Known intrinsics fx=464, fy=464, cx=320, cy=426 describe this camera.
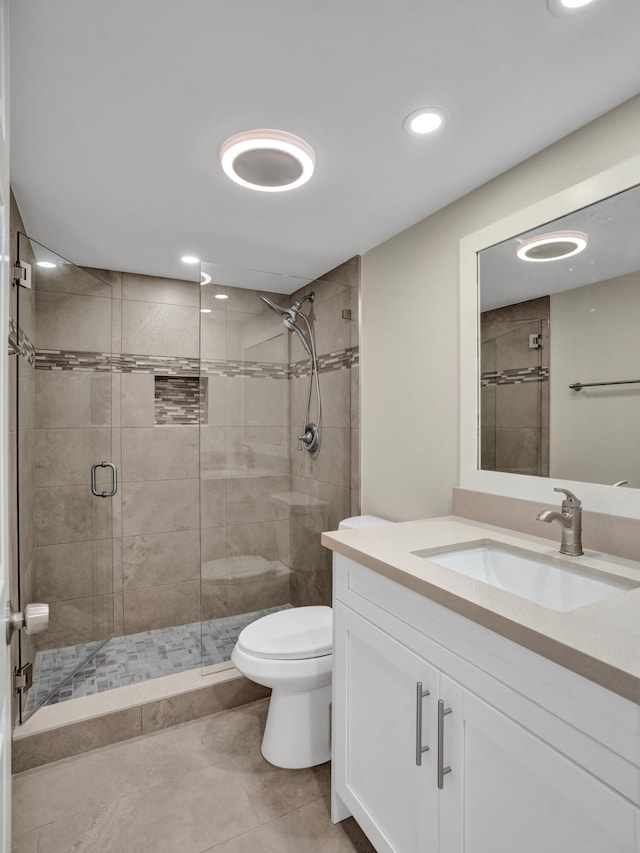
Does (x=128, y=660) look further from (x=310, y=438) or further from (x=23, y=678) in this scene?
(x=310, y=438)

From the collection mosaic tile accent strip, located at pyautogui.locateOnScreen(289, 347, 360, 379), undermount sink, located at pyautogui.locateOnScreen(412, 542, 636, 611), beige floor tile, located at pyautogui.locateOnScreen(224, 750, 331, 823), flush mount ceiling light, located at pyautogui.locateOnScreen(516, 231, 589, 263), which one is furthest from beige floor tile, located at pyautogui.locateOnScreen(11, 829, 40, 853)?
flush mount ceiling light, located at pyautogui.locateOnScreen(516, 231, 589, 263)

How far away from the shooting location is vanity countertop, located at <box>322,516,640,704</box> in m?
0.76

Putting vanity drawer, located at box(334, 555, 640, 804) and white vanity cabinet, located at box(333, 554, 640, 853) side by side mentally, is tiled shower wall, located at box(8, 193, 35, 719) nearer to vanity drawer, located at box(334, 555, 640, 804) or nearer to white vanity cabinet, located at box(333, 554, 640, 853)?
white vanity cabinet, located at box(333, 554, 640, 853)

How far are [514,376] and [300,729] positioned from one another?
1632mm

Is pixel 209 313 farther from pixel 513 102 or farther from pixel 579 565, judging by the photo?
pixel 579 565

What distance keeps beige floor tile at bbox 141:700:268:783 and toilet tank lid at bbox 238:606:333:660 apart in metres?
0.47

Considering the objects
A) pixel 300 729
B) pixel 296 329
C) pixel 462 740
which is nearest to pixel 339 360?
pixel 296 329

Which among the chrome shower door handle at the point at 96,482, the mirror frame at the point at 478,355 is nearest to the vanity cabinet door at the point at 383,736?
the mirror frame at the point at 478,355

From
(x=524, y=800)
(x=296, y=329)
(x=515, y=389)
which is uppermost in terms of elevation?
(x=296, y=329)

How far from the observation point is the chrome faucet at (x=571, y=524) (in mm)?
1364

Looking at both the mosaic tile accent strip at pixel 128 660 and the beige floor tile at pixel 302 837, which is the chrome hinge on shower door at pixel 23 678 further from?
the beige floor tile at pixel 302 837

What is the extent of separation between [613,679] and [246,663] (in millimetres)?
1468

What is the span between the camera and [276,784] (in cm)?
179

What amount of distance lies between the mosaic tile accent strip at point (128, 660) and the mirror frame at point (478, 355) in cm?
138
